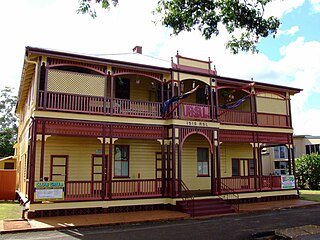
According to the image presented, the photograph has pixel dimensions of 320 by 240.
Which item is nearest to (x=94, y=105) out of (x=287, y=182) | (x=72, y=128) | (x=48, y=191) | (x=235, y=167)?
(x=72, y=128)

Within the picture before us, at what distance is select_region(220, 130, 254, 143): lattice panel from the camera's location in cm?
1933

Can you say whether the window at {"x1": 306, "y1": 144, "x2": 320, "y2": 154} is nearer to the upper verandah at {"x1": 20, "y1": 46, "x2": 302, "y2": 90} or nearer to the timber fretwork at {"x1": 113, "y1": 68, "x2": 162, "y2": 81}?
the upper verandah at {"x1": 20, "y1": 46, "x2": 302, "y2": 90}

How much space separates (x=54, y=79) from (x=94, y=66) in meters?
2.09

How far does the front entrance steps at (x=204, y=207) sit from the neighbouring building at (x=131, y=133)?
4.8 inches

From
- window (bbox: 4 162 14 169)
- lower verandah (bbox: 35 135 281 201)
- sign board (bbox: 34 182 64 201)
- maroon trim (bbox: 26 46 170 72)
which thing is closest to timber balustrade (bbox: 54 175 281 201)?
lower verandah (bbox: 35 135 281 201)

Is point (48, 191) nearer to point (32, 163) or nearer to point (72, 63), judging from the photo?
point (32, 163)

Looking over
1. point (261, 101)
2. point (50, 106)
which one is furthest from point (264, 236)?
point (261, 101)

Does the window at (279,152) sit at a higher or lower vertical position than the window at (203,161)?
higher

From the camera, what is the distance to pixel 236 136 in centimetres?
1988

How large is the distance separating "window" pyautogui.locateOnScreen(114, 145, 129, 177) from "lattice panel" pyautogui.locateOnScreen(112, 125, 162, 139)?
6.70 feet

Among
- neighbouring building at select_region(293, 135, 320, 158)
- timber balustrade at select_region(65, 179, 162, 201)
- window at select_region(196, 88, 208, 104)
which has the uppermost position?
window at select_region(196, 88, 208, 104)

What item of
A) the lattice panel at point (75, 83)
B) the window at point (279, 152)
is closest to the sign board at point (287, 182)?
the lattice panel at point (75, 83)

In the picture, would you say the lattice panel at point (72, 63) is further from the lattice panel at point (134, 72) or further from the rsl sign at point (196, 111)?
the rsl sign at point (196, 111)

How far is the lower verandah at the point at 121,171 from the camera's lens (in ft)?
51.4
